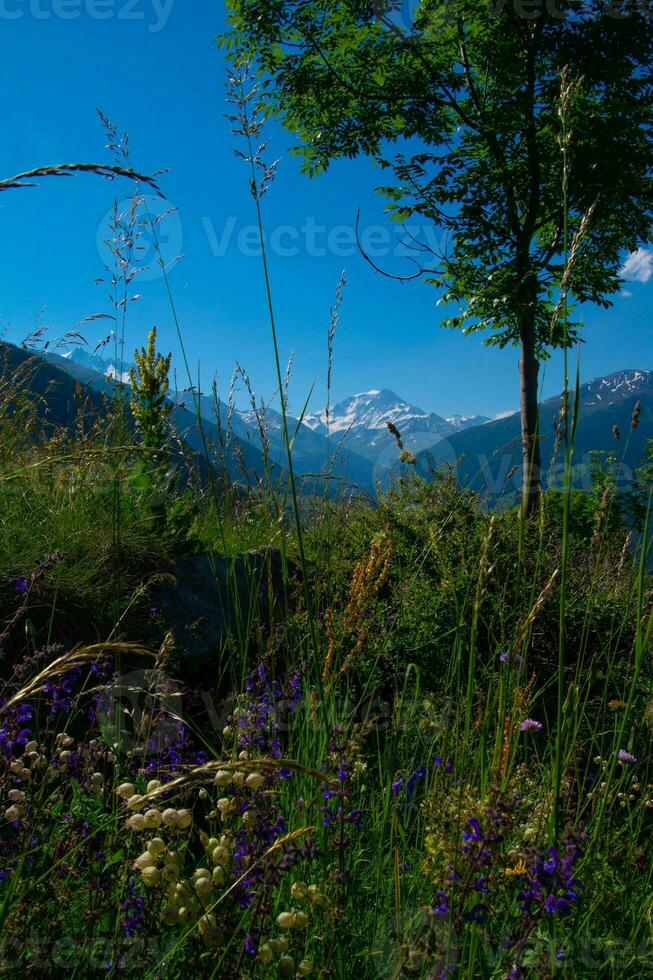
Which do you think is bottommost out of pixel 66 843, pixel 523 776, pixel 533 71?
pixel 523 776

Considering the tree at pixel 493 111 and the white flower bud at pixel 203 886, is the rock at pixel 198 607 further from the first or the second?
the tree at pixel 493 111

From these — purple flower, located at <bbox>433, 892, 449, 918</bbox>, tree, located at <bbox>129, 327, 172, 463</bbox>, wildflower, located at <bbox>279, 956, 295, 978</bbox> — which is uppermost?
tree, located at <bbox>129, 327, 172, 463</bbox>

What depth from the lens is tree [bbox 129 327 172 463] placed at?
15.1 feet

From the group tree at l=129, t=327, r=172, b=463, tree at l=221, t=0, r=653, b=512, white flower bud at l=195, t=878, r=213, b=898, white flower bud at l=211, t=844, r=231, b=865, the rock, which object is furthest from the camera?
tree at l=221, t=0, r=653, b=512

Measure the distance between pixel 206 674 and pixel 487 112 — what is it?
9.36 meters

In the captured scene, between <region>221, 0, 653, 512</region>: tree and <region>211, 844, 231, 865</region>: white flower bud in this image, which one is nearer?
<region>211, 844, 231, 865</region>: white flower bud

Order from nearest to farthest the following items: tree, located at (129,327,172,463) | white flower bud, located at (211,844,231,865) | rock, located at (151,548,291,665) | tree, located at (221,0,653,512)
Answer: white flower bud, located at (211,844,231,865) → rock, located at (151,548,291,665) → tree, located at (129,327,172,463) → tree, located at (221,0,653,512)

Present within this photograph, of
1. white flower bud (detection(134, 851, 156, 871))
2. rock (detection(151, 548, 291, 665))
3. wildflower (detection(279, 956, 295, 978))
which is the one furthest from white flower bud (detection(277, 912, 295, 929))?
rock (detection(151, 548, 291, 665))

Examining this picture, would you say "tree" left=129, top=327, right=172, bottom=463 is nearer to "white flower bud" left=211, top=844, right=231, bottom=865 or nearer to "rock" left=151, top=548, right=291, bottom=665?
"rock" left=151, top=548, right=291, bottom=665

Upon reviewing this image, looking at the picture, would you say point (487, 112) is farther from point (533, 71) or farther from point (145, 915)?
point (145, 915)

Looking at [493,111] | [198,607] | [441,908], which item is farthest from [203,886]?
[493,111]

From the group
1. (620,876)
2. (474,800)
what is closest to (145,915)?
(474,800)

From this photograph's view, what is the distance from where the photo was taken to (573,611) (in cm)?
399

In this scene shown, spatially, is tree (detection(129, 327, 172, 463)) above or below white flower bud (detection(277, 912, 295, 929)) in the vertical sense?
above
